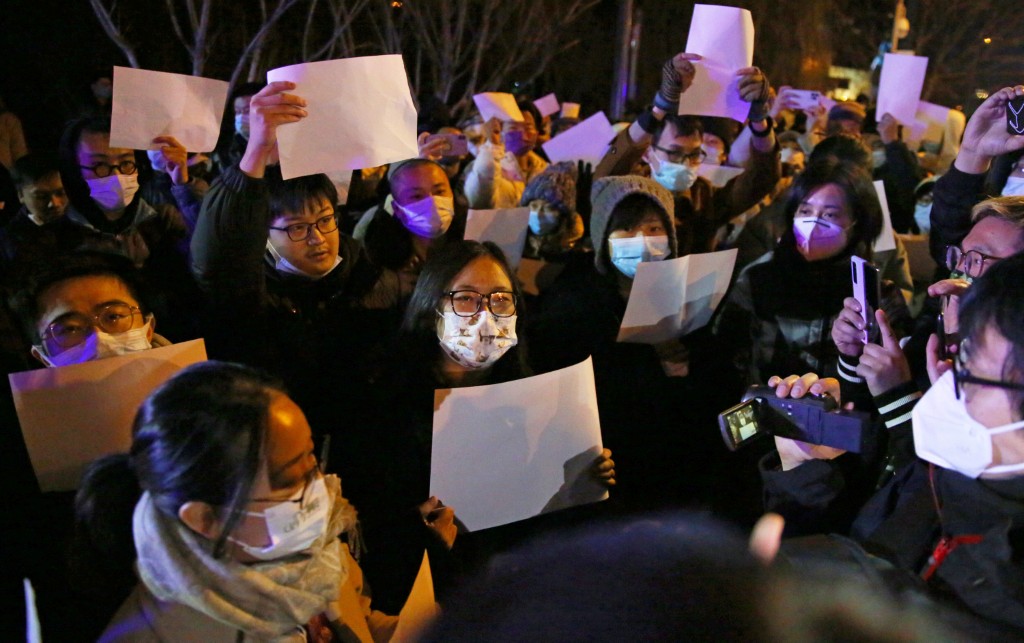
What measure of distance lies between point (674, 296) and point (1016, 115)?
1405 mm

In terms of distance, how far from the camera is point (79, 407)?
1969 mm

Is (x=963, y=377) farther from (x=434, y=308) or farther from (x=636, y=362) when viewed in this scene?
(x=636, y=362)

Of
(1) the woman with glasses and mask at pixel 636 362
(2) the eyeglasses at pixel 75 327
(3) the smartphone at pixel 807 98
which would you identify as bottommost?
(1) the woman with glasses and mask at pixel 636 362

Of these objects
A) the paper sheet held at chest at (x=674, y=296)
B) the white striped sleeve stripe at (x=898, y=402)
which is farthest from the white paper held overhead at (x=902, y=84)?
the white striped sleeve stripe at (x=898, y=402)

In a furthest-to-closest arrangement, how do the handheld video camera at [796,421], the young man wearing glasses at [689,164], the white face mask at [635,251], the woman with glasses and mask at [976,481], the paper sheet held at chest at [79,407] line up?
the young man wearing glasses at [689,164], the white face mask at [635,251], the paper sheet held at chest at [79,407], the handheld video camera at [796,421], the woman with glasses and mask at [976,481]

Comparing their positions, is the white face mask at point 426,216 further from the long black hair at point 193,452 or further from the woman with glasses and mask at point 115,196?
the long black hair at point 193,452

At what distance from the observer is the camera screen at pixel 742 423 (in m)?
1.88

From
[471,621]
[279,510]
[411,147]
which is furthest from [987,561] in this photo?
[411,147]

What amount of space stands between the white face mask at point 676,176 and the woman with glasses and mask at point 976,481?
9.36 ft

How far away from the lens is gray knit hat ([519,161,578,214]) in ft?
15.9

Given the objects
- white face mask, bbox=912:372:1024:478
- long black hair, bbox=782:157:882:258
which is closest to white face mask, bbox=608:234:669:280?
long black hair, bbox=782:157:882:258

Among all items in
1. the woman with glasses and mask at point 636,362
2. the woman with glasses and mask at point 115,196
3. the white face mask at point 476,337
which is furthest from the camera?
the woman with glasses and mask at point 115,196

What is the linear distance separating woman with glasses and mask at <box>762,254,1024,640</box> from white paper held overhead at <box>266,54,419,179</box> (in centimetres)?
178

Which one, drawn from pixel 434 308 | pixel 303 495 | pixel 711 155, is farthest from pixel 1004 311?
pixel 711 155
